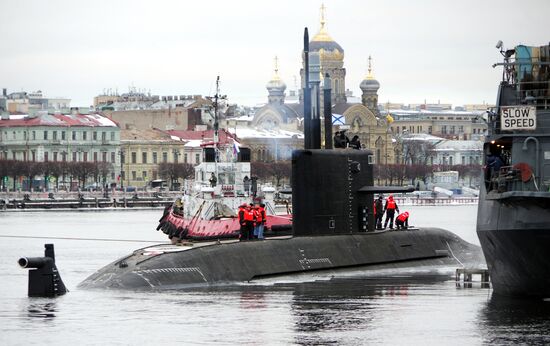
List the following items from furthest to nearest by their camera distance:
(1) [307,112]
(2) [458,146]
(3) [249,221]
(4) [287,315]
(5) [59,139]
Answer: (2) [458,146], (5) [59,139], (1) [307,112], (3) [249,221], (4) [287,315]

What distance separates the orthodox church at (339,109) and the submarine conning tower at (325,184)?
408ft

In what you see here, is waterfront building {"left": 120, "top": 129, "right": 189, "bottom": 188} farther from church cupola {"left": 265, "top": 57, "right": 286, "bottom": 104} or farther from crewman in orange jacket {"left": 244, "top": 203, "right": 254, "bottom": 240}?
crewman in orange jacket {"left": 244, "top": 203, "right": 254, "bottom": 240}

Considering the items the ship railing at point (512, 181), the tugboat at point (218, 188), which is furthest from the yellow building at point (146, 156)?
the ship railing at point (512, 181)

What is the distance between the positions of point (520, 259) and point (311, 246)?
22.5 ft

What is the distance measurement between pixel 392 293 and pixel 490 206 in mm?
3552

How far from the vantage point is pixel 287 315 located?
23547 millimetres

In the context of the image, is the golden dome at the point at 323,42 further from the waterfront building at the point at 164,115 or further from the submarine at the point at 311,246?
the submarine at the point at 311,246

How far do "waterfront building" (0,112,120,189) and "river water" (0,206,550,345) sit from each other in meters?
95.0

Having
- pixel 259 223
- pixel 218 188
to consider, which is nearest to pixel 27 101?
pixel 218 188

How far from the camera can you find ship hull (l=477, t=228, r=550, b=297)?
23016 mm

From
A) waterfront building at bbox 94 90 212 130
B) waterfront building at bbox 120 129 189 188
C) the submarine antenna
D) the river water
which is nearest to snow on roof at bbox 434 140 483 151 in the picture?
waterfront building at bbox 94 90 212 130

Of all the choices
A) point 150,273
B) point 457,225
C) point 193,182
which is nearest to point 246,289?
point 150,273

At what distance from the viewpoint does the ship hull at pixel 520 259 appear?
2302cm

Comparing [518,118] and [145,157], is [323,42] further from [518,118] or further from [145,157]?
[518,118]
